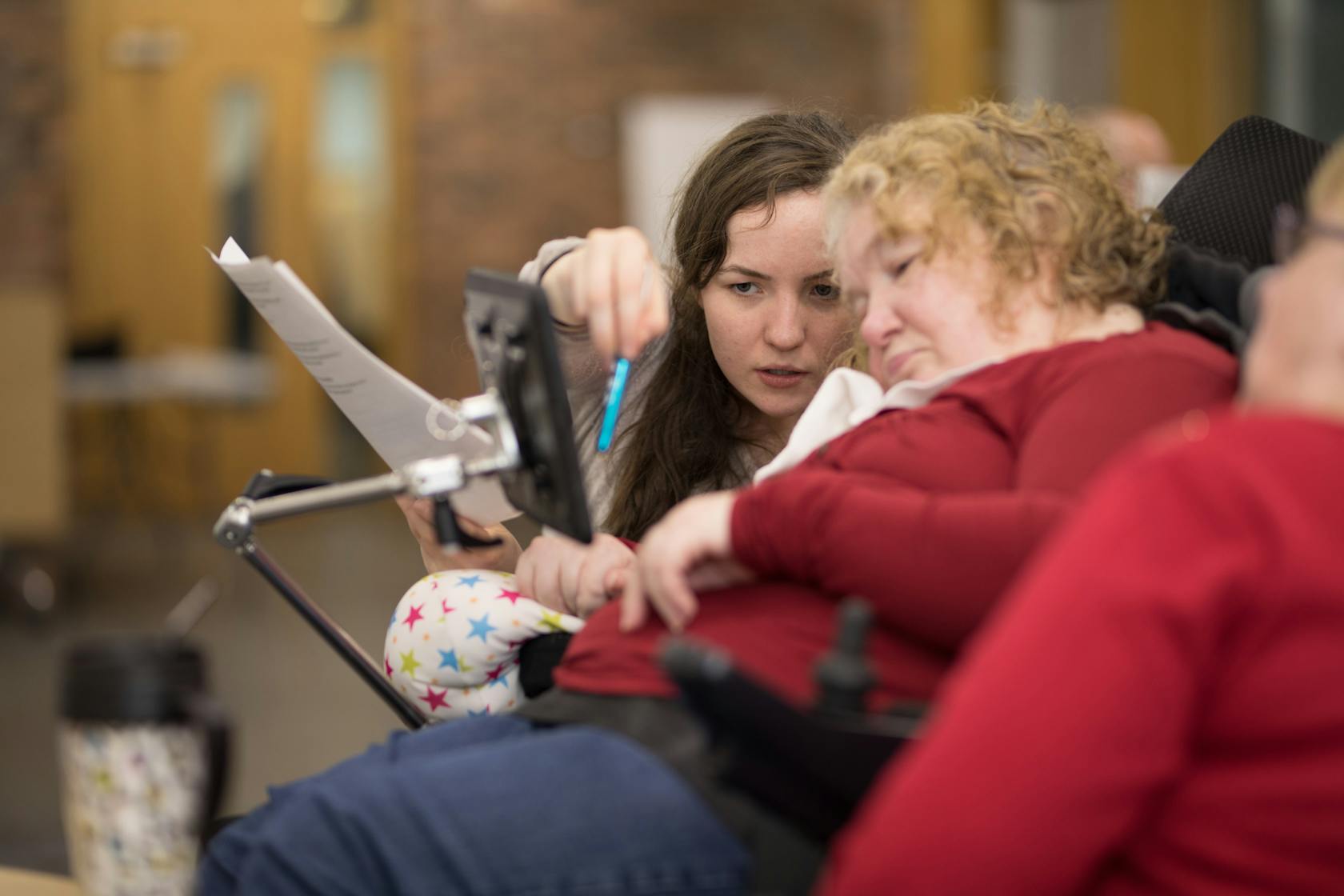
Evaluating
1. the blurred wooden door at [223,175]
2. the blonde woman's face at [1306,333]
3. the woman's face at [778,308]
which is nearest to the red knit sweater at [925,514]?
the blonde woman's face at [1306,333]

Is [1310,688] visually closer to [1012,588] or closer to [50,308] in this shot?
[1012,588]

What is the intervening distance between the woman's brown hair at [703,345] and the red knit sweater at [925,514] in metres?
0.61

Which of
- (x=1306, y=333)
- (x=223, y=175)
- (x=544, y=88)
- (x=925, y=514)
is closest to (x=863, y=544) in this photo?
(x=925, y=514)

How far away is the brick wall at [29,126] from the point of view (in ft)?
26.8

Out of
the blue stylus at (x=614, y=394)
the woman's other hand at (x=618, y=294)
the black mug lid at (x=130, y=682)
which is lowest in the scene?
the black mug lid at (x=130, y=682)

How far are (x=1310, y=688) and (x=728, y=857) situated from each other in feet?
1.26

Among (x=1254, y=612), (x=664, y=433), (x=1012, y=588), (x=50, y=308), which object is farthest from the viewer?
(x=50, y=308)

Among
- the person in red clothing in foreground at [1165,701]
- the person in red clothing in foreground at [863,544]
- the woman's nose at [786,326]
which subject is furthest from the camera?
the woman's nose at [786,326]

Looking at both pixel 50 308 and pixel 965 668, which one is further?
pixel 50 308

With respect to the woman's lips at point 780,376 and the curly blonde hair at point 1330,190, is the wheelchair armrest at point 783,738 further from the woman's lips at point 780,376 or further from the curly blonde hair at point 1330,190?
the woman's lips at point 780,376

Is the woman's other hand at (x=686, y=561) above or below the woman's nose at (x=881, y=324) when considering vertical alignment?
below

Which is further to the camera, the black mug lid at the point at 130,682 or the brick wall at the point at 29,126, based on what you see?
the brick wall at the point at 29,126

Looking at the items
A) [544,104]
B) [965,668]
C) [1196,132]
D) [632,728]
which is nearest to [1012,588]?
[965,668]

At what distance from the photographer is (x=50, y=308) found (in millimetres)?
5395
